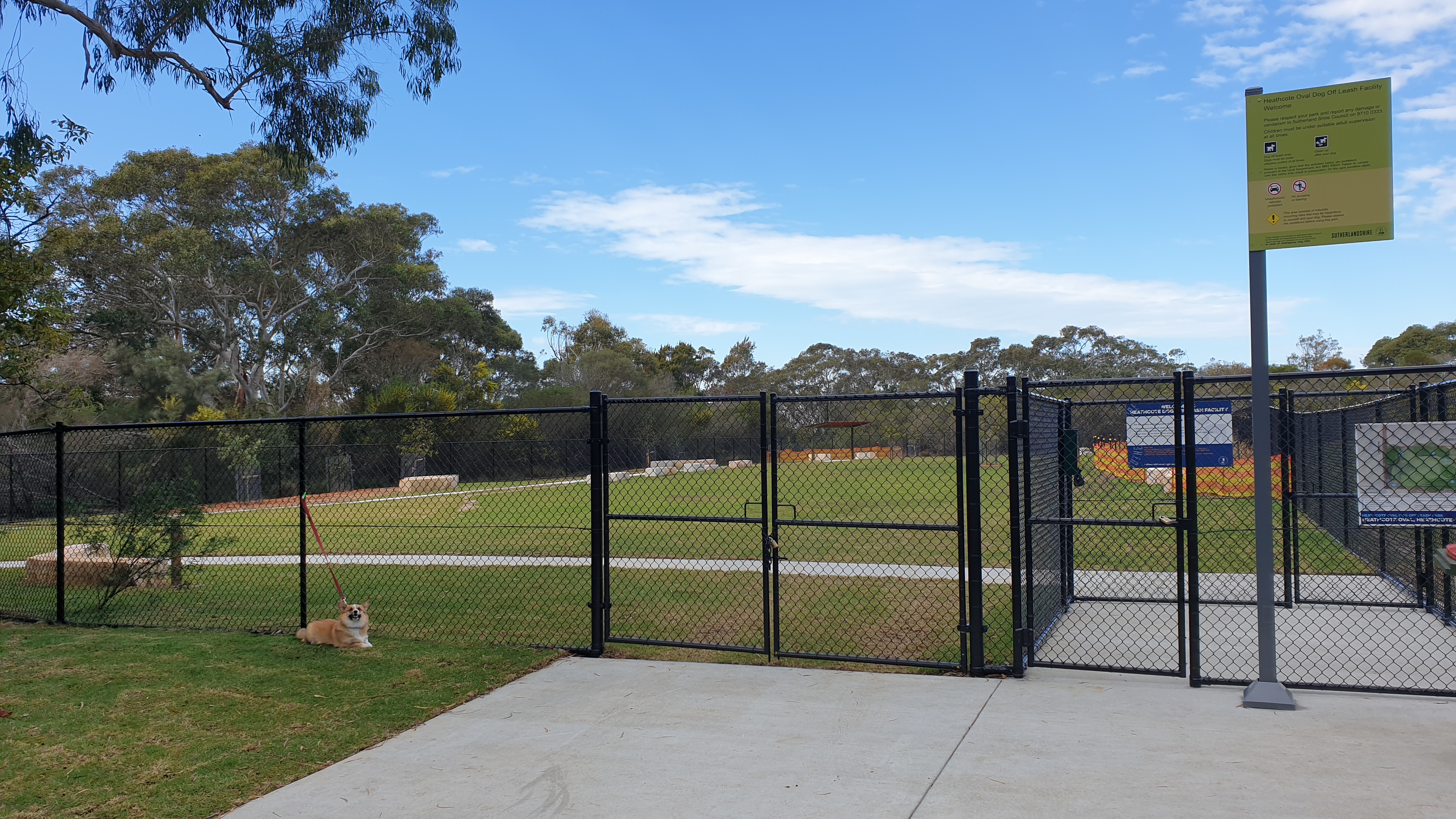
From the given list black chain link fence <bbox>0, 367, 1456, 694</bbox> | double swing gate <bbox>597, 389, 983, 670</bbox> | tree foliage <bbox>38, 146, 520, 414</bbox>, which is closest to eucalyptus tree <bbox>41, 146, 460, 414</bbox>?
tree foliage <bbox>38, 146, 520, 414</bbox>

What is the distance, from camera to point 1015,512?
621 centimetres

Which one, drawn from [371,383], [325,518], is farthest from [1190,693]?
[371,383]

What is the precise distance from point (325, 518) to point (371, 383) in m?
30.8

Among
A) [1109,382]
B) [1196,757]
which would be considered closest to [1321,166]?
[1109,382]

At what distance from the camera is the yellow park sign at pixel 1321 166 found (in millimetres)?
5176

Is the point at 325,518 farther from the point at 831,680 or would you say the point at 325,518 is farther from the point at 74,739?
the point at 831,680

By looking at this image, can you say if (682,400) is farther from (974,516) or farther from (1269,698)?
(1269,698)

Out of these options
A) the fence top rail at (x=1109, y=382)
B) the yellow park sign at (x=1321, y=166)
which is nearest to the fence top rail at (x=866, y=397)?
the fence top rail at (x=1109, y=382)

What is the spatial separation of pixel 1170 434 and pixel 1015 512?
1326mm

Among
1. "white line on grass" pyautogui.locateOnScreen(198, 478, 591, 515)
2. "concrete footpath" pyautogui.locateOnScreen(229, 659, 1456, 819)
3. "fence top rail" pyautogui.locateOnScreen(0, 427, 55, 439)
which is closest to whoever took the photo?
"concrete footpath" pyautogui.locateOnScreen(229, 659, 1456, 819)

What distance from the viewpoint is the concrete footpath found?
417 cm

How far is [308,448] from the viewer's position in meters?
8.69

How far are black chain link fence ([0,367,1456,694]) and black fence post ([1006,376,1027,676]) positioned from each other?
0.02 metres

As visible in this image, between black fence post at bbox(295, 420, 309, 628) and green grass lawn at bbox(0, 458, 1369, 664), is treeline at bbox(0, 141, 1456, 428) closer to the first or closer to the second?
green grass lawn at bbox(0, 458, 1369, 664)
